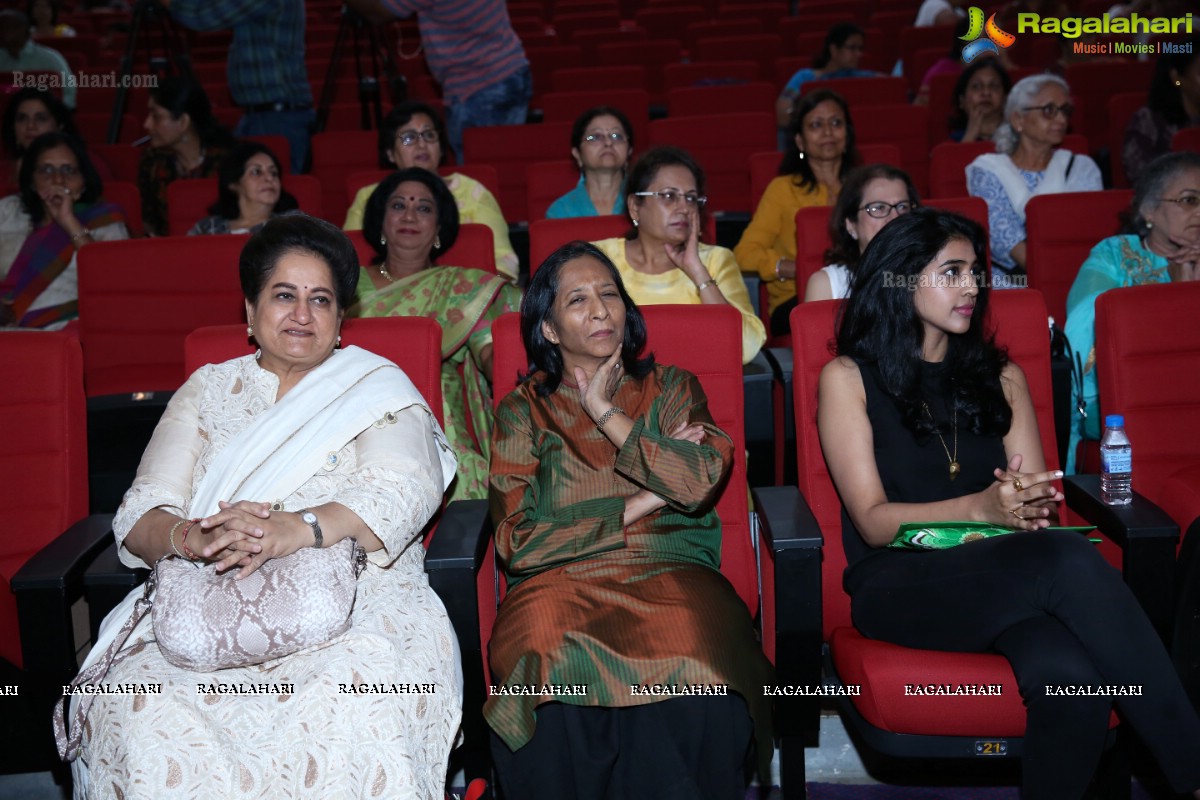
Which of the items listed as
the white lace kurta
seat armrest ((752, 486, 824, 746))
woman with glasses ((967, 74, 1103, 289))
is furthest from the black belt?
seat armrest ((752, 486, 824, 746))

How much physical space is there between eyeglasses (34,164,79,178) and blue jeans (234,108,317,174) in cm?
157

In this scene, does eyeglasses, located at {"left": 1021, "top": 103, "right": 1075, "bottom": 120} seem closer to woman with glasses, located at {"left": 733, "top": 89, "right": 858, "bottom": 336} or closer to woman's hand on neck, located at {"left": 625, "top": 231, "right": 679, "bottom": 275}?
woman with glasses, located at {"left": 733, "top": 89, "right": 858, "bottom": 336}

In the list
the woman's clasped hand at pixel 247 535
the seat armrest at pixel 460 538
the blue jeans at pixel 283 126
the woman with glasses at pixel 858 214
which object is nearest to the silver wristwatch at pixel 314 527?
the woman's clasped hand at pixel 247 535

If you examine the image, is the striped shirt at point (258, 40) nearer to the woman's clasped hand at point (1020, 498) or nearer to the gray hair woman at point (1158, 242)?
the gray hair woman at point (1158, 242)

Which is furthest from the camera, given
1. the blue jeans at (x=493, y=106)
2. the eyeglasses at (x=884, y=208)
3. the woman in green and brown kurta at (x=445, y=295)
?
the blue jeans at (x=493, y=106)

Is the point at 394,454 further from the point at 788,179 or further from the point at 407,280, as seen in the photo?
the point at 788,179

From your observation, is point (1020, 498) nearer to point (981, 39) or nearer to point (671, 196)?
point (671, 196)

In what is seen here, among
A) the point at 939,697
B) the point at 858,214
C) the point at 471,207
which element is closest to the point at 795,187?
the point at 858,214

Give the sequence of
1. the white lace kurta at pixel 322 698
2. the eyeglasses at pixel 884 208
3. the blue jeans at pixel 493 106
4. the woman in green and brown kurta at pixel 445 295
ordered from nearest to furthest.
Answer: the white lace kurta at pixel 322 698 → the woman in green and brown kurta at pixel 445 295 → the eyeglasses at pixel 884 208 → the blue jeans at pixel 493 106

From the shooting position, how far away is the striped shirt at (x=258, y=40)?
5.15 meters

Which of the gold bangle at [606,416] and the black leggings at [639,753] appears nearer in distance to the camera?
the black leggings at [639,753]

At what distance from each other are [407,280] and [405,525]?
45.1 inches

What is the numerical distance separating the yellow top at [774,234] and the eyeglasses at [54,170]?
2.34 m

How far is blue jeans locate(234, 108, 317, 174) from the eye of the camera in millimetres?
5488
